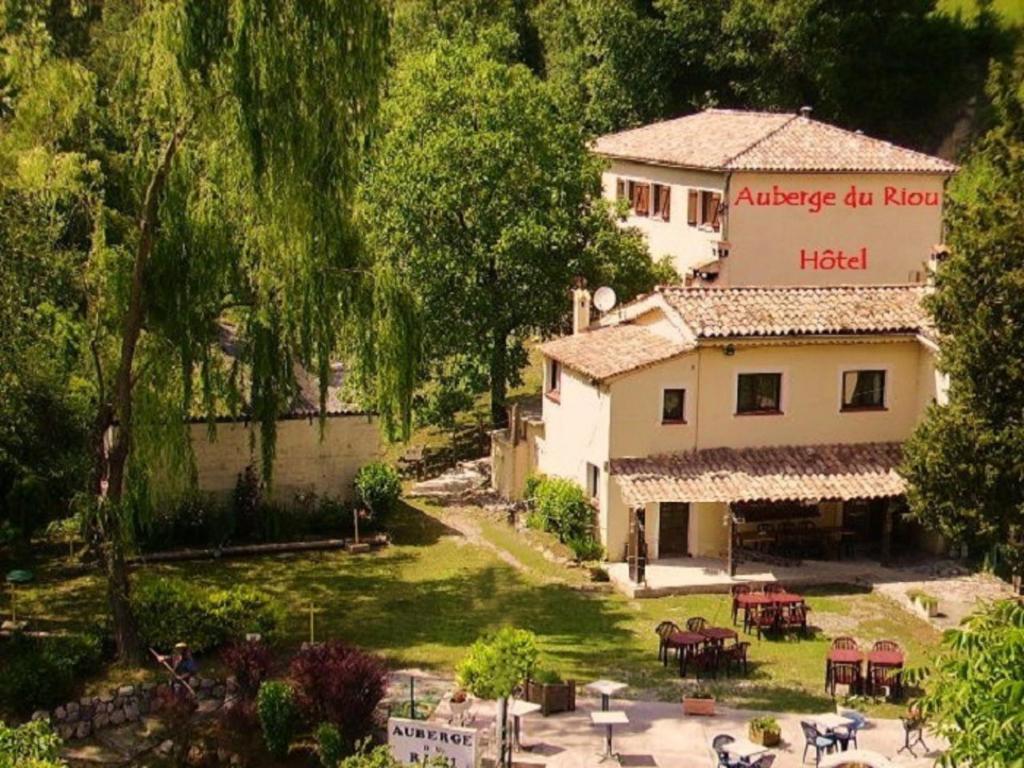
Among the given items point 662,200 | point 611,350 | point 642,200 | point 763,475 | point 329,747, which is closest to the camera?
point 329,747

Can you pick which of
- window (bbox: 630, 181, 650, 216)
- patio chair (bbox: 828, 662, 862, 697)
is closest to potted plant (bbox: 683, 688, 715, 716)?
patio chair (bbox: 828, 662, 862, 697)

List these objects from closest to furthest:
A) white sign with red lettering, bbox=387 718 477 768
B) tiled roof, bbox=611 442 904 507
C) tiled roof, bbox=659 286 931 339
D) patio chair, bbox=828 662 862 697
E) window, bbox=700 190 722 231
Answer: white sign with red lettering, bbox=387 718 477 768, patio chair, bbox=828 662 862 697, tiled roof, bbox=611 442 904 507, tiled roof, bbox=659 286 931 339, window, bbox=700 190 722 231

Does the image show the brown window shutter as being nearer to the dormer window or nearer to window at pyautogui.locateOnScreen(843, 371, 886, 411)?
the dormer window

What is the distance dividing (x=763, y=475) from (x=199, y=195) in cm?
1478

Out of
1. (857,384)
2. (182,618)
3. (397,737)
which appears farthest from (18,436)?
(857,384)

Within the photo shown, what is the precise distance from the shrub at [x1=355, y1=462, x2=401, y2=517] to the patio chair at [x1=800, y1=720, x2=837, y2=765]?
15100 millimetres

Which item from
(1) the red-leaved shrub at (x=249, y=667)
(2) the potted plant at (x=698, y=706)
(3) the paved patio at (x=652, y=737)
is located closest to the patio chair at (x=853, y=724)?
(3) the paved patio at (x=652, y=737)

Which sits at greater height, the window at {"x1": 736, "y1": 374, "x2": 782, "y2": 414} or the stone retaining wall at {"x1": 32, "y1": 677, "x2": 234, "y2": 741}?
the window at {"x1": 736, "y1": 374, "x2": 782, "y2": 414}

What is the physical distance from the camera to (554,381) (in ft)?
116

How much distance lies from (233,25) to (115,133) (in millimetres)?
4593

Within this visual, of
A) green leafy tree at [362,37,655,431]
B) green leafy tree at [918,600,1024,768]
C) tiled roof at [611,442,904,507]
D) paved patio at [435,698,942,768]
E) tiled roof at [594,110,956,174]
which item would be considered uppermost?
tiled roof at [594,110,956,174]

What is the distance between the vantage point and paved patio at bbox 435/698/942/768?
21.1m

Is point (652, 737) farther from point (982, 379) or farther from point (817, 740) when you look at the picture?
point (982, 379)

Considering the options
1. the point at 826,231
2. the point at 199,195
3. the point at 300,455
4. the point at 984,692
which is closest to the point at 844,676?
the point at 984,692
